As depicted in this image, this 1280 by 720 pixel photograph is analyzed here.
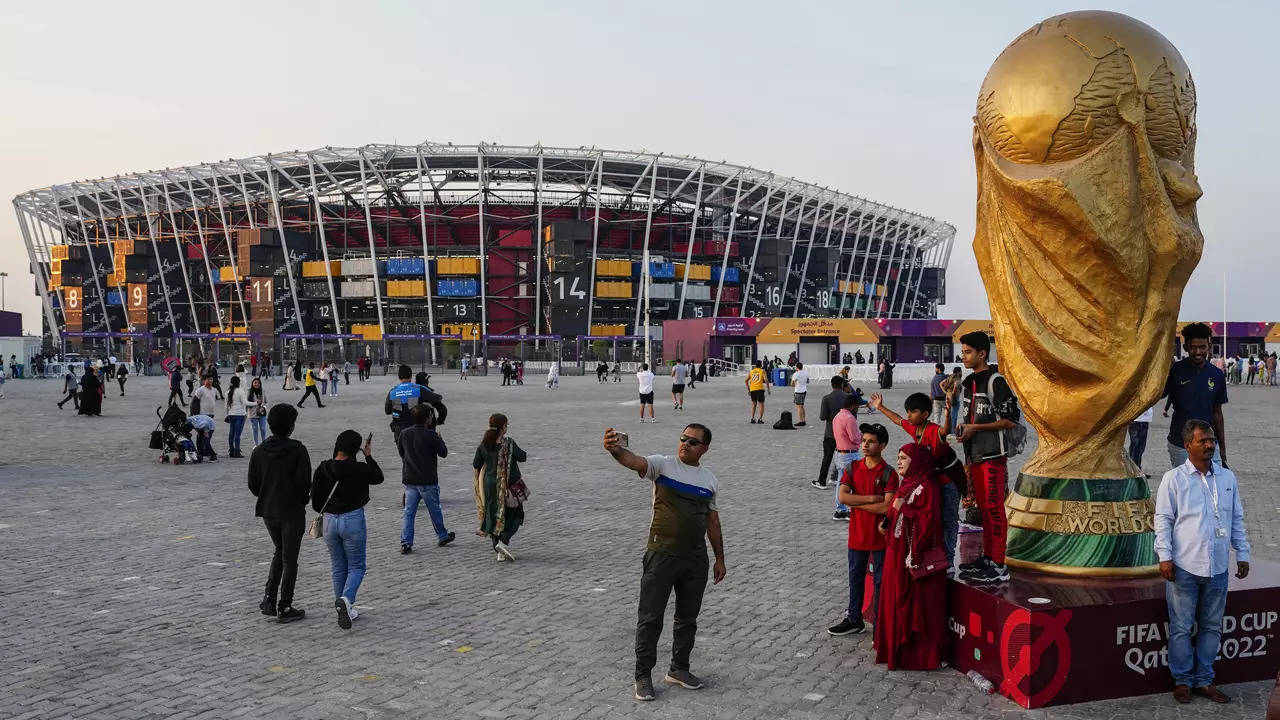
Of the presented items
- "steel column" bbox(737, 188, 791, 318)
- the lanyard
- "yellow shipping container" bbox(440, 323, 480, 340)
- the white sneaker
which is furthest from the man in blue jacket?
"steel column" bbox(737, 188, 791, 318)

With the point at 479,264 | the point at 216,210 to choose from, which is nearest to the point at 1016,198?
the point at 479,264

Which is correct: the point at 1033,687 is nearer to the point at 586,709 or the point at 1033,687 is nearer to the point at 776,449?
the point at 586,709

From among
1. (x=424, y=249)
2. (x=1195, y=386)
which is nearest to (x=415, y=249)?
(x=424, y=249)

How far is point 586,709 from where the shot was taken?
4848 millimetres

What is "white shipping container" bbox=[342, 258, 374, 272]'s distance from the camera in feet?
234

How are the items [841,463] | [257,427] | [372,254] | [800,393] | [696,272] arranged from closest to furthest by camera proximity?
1. [841,463]
2. [257,427]
3. [800,393]
4. [372,254]
5. [696,272]

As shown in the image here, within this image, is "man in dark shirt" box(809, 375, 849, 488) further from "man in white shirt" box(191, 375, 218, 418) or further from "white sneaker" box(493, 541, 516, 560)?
"man in white shirt" box(191, 375, 218, 418)

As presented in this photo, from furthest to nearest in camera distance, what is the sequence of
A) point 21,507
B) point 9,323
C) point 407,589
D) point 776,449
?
1. point 9,323
2. point 776,449
3. point 21,507
4. point 407,589

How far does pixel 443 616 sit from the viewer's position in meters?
6.52

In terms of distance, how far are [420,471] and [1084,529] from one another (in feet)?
18.6

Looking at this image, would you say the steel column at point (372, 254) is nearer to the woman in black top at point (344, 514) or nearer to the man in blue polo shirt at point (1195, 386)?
the woman in black top at point (344, 514)

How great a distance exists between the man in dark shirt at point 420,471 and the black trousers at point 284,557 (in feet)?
6.36

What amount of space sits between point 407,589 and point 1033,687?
465 centimetres

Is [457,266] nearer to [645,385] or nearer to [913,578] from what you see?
[645,385]
